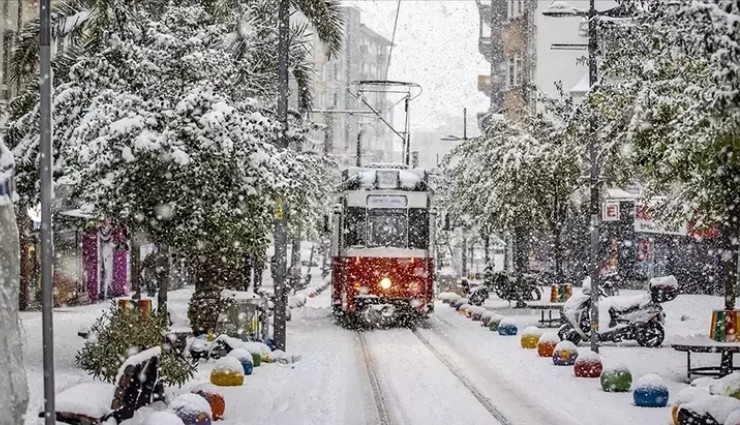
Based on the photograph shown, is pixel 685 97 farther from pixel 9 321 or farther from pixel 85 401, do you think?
pixel 9 321

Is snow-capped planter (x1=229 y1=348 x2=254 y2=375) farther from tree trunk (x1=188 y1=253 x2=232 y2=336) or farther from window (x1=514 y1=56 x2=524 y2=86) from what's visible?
window (x1=514 y1=56 x2=524 y2=86)

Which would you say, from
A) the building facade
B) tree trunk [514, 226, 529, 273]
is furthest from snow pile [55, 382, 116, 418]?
the building facade

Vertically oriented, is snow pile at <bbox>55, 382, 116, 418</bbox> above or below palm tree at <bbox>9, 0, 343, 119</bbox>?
below

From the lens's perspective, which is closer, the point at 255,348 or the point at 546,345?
the point at 255,348

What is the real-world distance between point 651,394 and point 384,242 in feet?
45.0

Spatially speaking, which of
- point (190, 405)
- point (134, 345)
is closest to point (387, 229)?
point (134, 345)

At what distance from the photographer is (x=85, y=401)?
1053 cm

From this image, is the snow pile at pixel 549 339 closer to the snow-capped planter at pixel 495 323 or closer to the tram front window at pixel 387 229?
the snow-capped planter at pixel 495 323

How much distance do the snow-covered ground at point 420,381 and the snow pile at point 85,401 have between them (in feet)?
3.58

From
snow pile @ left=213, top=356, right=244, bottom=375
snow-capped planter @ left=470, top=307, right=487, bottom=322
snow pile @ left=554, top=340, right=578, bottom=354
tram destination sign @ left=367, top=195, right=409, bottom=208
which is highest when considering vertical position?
tram destination sign @ left=367, top=195, right=409, bottom=208

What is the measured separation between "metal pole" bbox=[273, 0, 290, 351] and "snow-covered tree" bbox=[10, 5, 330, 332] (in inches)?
29.8

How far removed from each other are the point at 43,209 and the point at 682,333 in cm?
2148

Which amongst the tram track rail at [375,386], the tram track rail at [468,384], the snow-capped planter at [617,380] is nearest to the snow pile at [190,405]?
the tram track rail at [375,386]

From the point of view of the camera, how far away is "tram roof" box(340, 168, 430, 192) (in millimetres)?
27391
